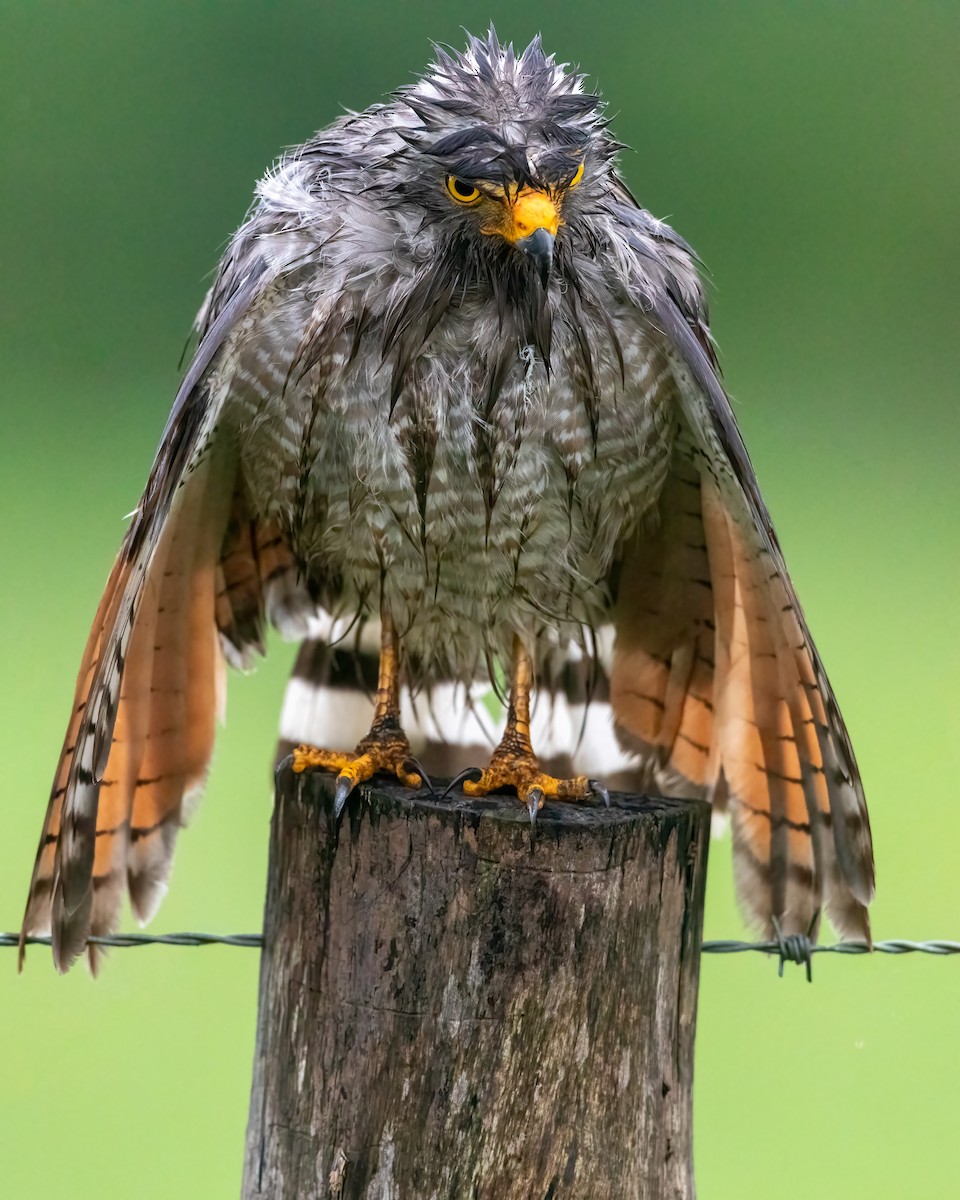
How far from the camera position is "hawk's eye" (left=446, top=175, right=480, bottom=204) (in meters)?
2.42

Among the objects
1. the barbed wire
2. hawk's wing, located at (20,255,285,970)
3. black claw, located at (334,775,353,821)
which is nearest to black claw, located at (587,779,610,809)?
the barbed wire

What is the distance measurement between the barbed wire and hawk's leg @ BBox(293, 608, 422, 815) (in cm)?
30

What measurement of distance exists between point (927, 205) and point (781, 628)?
27.0 feet

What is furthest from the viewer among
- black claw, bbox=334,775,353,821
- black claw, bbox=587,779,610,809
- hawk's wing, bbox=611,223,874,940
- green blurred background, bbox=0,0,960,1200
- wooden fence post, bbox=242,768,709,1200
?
green blurred background, bbox=0,0,960,1200

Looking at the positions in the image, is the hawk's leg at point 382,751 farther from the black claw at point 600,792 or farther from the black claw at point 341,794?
the black claw at point 600,792

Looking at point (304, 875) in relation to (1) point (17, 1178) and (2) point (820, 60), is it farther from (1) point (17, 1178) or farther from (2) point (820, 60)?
(2) point (820, 60)

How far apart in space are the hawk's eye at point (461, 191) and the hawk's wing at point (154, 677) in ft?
1.14

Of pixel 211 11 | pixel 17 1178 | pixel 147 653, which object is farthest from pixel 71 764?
pixel 211 11

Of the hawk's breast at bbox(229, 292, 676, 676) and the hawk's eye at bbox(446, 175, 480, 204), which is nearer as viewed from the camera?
the hawk's eye at bbox(446, 175, 480, 204)

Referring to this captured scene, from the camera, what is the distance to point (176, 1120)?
4.54 m

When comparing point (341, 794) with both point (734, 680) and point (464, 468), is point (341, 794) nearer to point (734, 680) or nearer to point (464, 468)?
point (464, 468)

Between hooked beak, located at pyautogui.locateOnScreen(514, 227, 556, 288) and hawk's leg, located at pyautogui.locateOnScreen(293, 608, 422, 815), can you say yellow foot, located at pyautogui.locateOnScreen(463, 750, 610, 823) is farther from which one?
hooked beak, located at pyautogui.locateOnScreen(514, 227, 556, 288)

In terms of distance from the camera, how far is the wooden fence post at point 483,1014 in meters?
2.04

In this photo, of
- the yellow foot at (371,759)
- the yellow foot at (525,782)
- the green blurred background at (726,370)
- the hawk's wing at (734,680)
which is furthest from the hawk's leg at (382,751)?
the green blurred background at (726,370)
